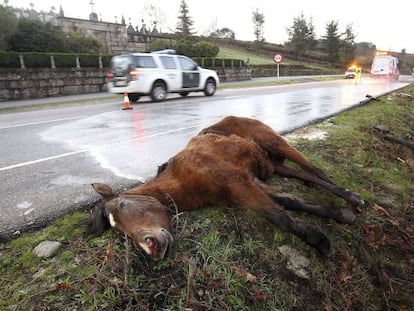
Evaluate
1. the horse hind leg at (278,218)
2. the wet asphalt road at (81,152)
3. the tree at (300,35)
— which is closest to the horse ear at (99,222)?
the wet asphalt road at (81,152)

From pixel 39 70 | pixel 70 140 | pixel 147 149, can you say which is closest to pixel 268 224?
pixel 147 149

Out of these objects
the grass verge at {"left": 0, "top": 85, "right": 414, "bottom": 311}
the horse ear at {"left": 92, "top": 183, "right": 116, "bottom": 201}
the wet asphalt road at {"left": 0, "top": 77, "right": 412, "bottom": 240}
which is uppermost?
the horse ear at {"left": 92, "top": 183, "right": 116, "bottom": 201}

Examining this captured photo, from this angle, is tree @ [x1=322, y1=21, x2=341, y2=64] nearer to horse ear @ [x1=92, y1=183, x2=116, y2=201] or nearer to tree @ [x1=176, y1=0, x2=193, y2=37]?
tree @ [x1=176, y1=0, x2=193, y2=37]

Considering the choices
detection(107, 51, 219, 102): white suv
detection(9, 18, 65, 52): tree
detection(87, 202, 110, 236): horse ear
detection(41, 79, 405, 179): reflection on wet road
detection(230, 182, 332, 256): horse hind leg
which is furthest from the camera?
detection(9, 18, 65, 52): tree

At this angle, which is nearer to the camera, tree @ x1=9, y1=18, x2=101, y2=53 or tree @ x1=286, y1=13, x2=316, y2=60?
tree @ x1=9, y1=18, x2=101, y2=53

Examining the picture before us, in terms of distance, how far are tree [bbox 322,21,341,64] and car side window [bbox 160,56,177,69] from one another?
57.7 metres

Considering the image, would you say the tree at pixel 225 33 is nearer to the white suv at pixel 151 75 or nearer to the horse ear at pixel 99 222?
the white suv at pixel 151 75

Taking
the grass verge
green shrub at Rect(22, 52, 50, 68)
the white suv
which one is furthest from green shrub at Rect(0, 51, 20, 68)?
the grass verge

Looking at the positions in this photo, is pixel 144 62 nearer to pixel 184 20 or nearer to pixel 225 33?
pixel 184 20

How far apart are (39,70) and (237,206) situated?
2047 centimetres

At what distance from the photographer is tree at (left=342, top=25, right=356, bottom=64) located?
2562 inches

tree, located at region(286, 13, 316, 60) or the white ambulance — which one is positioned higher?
tree, located at region(286, 13, 316, 60)

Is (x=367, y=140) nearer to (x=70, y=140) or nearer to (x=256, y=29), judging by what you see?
(x=70, y=140)

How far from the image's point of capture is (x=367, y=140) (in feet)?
18.9
